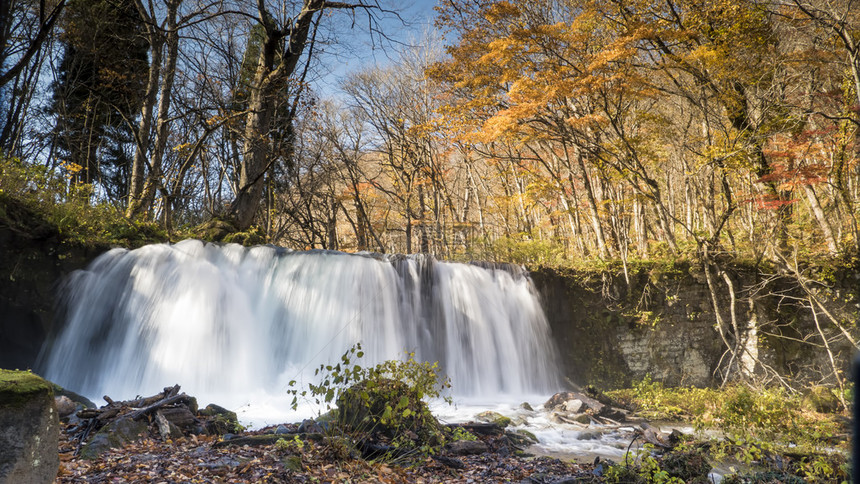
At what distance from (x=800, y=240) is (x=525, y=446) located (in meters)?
9.65

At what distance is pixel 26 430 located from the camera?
2664 millimetres

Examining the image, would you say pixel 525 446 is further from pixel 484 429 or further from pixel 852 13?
pixel 852 13

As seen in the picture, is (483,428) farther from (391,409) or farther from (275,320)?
(275,320)

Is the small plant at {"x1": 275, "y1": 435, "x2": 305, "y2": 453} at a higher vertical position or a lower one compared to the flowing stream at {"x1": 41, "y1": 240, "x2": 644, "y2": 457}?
lower

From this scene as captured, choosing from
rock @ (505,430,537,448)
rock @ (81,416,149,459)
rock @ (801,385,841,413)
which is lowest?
rock @ (801,385,841,413)

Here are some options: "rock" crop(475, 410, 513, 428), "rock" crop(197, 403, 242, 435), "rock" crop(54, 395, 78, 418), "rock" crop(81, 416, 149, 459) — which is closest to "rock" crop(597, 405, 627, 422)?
"rock" crop(475, 410, 513, 428)

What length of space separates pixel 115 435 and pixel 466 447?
3566 mm

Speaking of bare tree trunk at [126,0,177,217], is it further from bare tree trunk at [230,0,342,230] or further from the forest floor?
the forest floor

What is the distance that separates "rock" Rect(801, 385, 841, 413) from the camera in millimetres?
8781

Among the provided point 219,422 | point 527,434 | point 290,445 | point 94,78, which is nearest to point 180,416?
point 219,422

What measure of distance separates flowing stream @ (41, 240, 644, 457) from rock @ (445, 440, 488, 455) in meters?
1.47

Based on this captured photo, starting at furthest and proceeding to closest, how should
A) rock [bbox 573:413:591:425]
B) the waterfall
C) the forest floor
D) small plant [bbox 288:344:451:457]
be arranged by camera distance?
1. the waterfall
2. rock [bbox 573:413:591:425]
3. small plant [bbox 288:344:451:457]
4. the forest floor

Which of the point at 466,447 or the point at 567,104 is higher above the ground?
the point at 567,104

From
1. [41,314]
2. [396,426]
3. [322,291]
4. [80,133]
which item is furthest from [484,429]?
[80,133]
